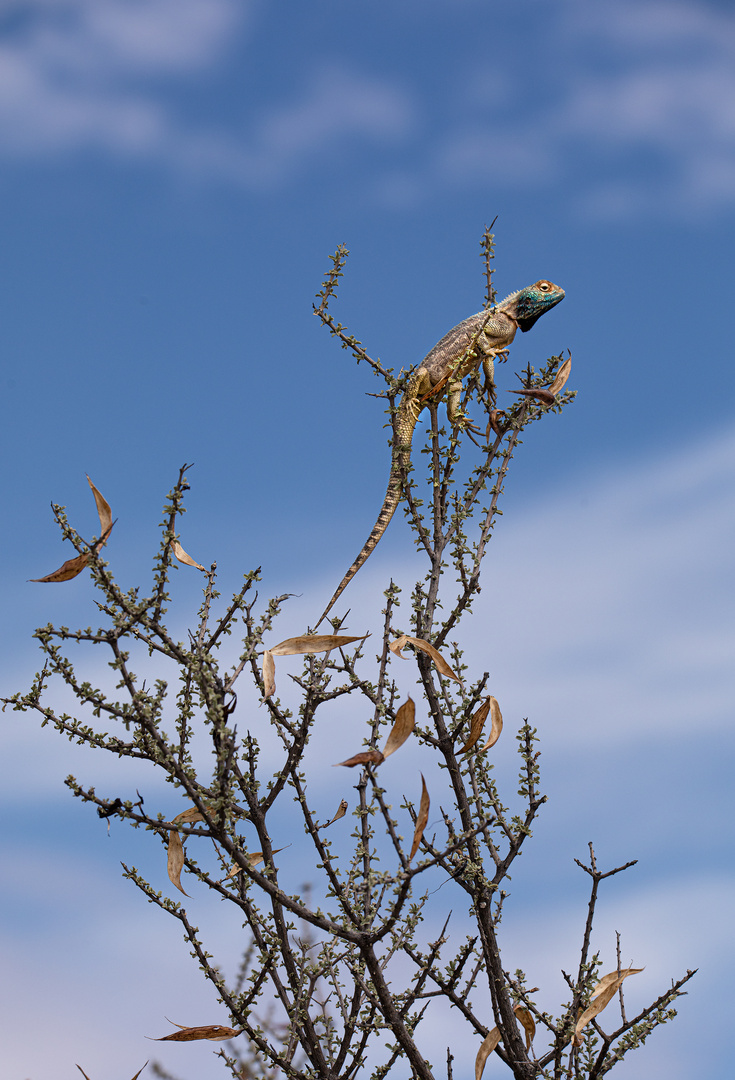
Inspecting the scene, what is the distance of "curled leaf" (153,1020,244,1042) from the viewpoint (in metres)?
4.89

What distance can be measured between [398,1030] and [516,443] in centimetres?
322

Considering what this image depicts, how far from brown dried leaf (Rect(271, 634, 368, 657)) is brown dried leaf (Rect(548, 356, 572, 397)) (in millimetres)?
2347

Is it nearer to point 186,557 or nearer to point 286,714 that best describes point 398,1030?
point 286,714

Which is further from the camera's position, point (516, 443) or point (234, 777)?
Answer: point (516, 443)

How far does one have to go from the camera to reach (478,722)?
5.25 m

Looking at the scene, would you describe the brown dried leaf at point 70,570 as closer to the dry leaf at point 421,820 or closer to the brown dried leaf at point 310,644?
the brown dried leaf at point 310,644

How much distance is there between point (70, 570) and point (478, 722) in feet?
6.89

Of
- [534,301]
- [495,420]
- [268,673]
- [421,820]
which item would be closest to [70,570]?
[268,673]

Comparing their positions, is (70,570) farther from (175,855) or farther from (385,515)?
(385,515)

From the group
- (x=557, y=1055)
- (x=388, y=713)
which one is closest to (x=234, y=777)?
(x=388, y=713)

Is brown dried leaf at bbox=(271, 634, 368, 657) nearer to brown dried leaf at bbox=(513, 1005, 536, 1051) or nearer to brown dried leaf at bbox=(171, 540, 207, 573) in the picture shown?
brown dried leaf at bbox=(171, 540, 207, 573)

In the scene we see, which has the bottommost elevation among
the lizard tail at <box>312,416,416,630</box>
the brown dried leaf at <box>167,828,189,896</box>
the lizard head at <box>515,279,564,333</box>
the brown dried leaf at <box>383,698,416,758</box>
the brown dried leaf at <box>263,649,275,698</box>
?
the brown dried leaf at <box>167,828,189,896</box>

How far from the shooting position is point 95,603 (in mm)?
4754

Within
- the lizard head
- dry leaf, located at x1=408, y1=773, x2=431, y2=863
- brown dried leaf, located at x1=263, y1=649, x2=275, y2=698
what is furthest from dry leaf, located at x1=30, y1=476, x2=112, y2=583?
the lizard head
